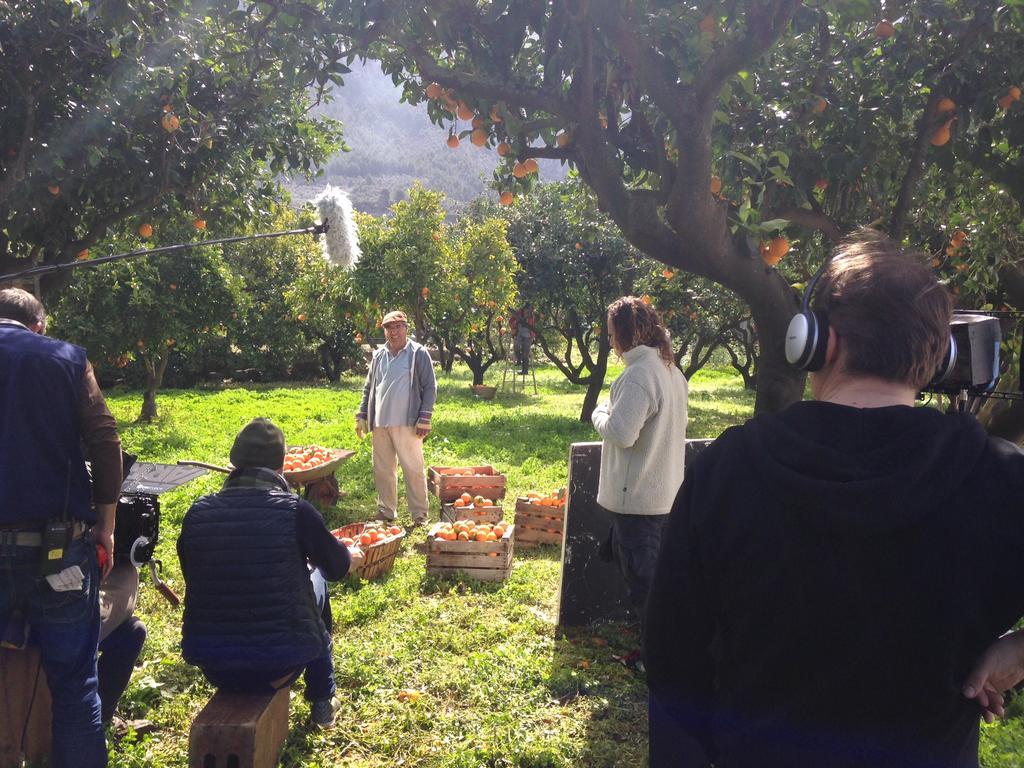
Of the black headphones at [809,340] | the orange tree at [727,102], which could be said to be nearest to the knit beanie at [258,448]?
the orange tree at [727,102]

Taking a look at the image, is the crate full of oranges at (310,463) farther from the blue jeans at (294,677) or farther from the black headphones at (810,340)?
the black headphones at (810,340)

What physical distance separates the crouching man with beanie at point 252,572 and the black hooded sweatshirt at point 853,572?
1.98 meters

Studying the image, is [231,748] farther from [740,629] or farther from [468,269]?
[468,269]

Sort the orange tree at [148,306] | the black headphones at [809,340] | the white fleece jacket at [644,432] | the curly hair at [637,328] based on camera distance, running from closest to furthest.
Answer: the black headphones at [809,340]
the white fleece jacket at [644,432]
the curly hair at [637,328]
the orange tree at [148,306]

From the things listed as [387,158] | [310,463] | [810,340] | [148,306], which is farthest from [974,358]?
[387,158]

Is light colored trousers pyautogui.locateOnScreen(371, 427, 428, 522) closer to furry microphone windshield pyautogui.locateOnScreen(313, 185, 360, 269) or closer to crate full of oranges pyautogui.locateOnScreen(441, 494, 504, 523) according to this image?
crate full of oranges pyautogui.locateOnScreen(441, 494, 504, 523)

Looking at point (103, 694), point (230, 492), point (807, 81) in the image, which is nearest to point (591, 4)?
point (807, 81)

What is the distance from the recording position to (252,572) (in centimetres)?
298

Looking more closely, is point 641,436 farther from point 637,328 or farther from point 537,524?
point 537,524

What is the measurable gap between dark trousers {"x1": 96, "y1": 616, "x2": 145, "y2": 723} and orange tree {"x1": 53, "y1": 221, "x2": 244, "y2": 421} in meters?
10.7

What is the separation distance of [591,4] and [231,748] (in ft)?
10.9

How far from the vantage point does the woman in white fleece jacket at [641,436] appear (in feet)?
12.8

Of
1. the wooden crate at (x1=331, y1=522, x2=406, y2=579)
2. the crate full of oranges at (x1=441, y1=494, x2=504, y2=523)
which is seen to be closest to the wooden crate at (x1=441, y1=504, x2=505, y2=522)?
the crate full of oranges at (x1=441, y1=494, x2=504, y2=523)

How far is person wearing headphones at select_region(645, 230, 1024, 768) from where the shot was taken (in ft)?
4.10
